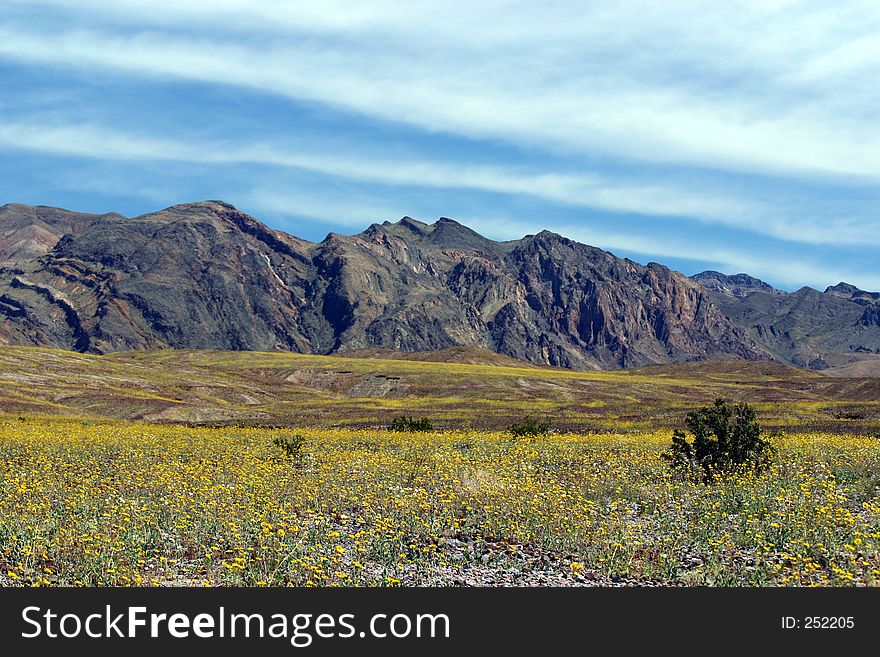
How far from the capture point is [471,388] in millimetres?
142000

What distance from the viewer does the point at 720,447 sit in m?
23.9

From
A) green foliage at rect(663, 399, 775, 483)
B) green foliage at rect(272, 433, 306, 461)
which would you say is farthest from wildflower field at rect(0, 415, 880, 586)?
green foliage at rect(272, 433, 306, 461)

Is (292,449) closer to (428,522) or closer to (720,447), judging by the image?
(428,522)

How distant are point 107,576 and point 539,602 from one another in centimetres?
658

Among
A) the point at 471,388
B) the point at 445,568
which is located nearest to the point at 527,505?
the point at 445,568

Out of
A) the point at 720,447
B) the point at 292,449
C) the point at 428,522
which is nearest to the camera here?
the point at 428,522

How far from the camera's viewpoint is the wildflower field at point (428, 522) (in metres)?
12.3

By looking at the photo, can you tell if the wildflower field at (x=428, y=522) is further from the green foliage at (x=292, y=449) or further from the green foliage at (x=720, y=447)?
the green foliage at (x=292, y=449)

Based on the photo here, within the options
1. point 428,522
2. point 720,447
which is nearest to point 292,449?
point 428,522

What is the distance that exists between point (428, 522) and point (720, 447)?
1240 centimetres

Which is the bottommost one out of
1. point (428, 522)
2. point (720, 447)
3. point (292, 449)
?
point (428, 522)

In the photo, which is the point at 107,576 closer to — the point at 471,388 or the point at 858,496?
the point at 858,496

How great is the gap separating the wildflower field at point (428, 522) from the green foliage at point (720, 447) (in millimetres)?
856

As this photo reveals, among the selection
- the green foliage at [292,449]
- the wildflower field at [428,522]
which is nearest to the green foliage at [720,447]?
the wildflower field at [428,522]
